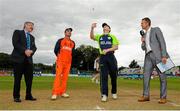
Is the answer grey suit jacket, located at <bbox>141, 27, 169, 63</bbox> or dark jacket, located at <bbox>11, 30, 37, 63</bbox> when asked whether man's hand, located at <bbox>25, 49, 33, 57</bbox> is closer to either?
dark jacket, located at <bbox>11, 30, 37, 63</bbox>

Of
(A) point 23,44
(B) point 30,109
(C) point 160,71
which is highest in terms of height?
(A) point 23,44

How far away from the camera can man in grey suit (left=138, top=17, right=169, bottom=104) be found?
35.8 feet

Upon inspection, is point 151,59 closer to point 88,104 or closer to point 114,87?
point 114,87

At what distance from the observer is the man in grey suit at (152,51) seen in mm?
10898

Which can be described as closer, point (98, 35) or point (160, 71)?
point (160, 71)

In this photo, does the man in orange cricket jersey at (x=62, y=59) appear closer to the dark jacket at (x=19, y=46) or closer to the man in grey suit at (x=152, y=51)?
the dark jacket at (x=19, y=46)

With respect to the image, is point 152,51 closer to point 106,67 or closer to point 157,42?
point 157,42

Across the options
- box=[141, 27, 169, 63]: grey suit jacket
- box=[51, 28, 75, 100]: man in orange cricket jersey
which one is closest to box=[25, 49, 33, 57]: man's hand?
box=[51, 28, 75, 100]: man in orange cricket jersey

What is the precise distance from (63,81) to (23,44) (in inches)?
71.2

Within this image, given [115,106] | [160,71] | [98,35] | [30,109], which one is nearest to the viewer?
[30,109]

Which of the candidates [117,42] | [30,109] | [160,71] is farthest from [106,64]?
[30,109]

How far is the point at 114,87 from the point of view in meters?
11.8

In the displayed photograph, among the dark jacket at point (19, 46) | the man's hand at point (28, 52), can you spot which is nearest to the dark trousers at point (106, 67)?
the man's hand at point (28, 52)

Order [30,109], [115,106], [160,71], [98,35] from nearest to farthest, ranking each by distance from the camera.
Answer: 1. [30,109]
2. [115,106]
3. [160,71]
4. [98,35]
